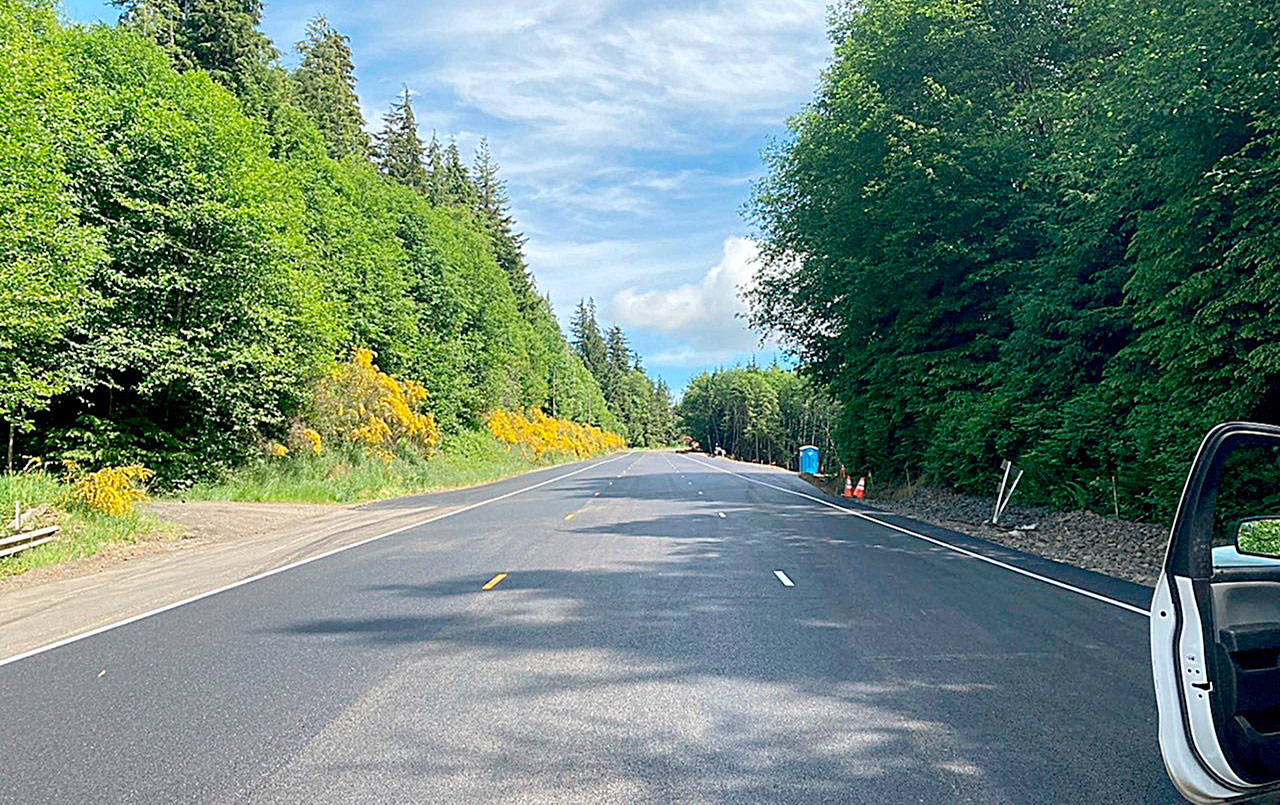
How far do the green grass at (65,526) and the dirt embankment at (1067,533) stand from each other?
50.8 feet

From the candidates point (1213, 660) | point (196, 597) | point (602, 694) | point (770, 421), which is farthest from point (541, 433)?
point (770, 421)

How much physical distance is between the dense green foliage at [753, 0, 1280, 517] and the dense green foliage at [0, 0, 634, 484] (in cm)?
1731

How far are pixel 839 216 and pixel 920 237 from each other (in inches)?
142

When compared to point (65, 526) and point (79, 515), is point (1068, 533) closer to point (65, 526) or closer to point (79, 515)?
point (65, 526)

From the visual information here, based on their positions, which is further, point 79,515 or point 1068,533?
point 1068,533

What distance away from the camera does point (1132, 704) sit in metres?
6.37

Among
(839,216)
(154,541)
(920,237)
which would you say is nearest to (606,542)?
(154,541)

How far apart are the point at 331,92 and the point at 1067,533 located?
5304cm

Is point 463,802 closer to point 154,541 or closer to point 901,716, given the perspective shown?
point 901,716

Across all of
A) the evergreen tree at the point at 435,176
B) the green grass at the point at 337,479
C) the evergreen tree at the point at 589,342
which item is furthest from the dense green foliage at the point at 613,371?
the green grass at the point at 337,479

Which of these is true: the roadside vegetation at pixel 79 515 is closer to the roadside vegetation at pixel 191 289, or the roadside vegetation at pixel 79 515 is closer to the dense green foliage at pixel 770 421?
the roadside vegetation at pixel 191 289

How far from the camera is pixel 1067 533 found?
58.9ft

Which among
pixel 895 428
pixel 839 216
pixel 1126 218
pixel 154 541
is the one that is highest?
pixel 839 216

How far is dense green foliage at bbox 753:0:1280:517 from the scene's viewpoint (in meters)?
13.2
